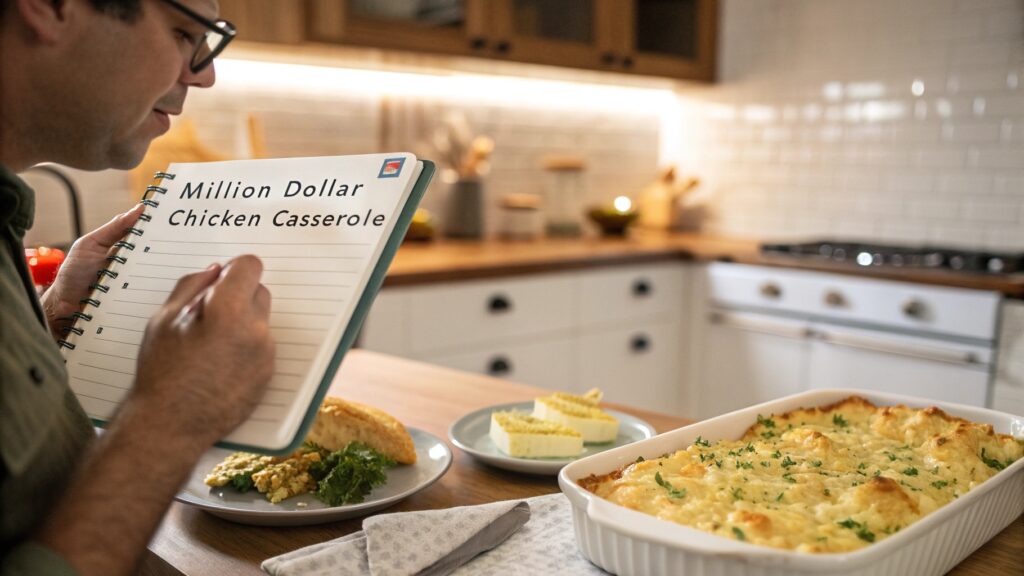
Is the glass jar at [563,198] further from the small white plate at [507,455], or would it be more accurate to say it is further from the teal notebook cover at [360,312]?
the teal notebook cover at [360,312]

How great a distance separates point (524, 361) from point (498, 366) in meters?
0.12

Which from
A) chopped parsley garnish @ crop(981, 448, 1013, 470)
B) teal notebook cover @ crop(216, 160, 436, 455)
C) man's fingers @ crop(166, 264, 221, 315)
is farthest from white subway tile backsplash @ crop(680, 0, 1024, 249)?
man's fingers @ crop(166, 264, 221, 315)

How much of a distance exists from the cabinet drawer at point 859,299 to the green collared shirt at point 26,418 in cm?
244

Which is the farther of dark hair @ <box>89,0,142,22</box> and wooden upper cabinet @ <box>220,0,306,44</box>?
wooden upper cabinet @ <box>220,0,306,44</box>

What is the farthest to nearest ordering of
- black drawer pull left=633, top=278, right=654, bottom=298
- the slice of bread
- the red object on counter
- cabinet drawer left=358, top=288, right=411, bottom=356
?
black drawer pull left=633, top=278, right=654, bottom=298 → cabinet drawer left=358, top=288, right=411, bottom=356 → the red object on counter → the slice of bread

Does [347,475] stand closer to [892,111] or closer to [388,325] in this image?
[388,325]

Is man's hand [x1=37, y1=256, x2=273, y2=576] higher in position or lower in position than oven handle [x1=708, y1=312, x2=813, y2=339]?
higher

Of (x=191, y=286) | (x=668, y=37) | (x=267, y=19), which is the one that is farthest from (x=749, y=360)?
(x=191, y=286)

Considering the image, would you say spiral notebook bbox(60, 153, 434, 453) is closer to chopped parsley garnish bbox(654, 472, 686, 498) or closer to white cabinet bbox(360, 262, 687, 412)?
chopped parsley garnish bbox(654, 472, 686, 498)

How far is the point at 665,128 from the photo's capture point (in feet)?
14.0

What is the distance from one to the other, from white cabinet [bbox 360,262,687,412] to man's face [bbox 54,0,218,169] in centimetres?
162

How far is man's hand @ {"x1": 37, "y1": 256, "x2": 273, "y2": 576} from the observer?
2.11 feet

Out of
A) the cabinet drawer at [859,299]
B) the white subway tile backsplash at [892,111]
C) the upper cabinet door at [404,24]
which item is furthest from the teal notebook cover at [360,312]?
the white subway tile backsplash at [892,111]

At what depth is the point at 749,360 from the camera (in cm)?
315
